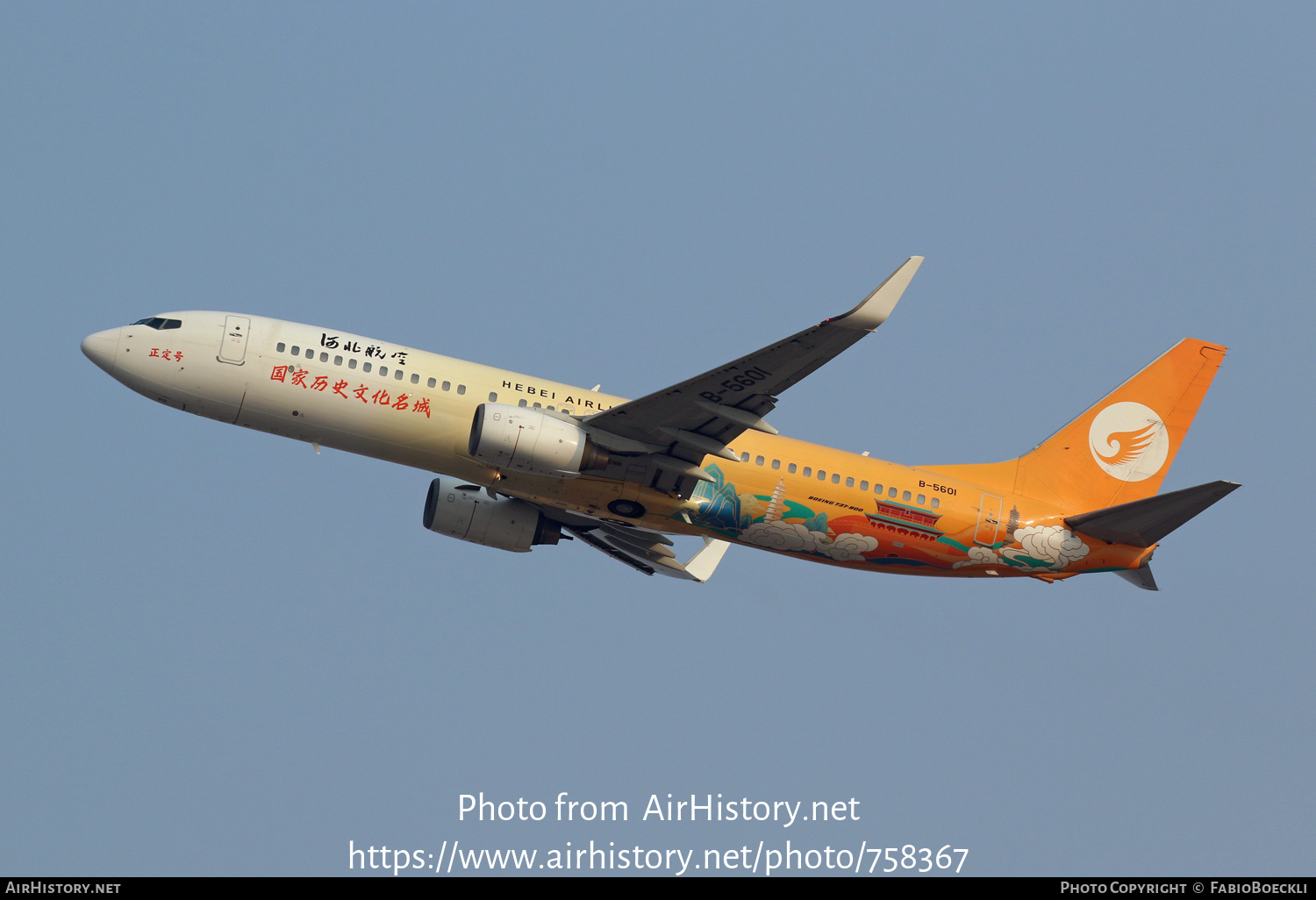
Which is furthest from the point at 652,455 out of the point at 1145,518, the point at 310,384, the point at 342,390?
the point at 1145,518

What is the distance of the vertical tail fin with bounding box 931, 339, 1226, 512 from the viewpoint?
1624 inches

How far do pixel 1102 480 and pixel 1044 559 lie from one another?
13.9 feet

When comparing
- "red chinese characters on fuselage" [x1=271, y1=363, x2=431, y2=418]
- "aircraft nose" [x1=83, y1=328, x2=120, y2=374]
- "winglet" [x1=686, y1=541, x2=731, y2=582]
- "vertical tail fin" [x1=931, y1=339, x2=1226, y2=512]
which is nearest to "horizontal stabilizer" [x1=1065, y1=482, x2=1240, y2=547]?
"vertical tail fin" [x1=931, y1=339, x2=1226, y2=512]

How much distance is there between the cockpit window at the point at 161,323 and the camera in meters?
36.2

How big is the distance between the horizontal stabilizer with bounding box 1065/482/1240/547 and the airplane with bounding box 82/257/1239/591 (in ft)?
0.19

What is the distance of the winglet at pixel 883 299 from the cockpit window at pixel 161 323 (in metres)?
19.0

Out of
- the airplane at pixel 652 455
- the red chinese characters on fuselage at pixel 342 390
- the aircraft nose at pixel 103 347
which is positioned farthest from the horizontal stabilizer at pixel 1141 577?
the aircraft nose at pixel 103 347

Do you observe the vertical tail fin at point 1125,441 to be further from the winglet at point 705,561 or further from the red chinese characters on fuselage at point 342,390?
the red chinese characters on fuselage at point 342,390

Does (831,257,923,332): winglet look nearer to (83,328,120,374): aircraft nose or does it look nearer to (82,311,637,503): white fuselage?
(82,311,637,503): white fuselage

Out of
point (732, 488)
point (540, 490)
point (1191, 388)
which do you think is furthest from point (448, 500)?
point (1191, 388)

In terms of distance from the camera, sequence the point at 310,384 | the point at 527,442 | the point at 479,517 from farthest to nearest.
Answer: the point at 479,517, the point at 310,384, the point at 527,442

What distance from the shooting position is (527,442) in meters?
34.2

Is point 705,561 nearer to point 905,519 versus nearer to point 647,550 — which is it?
point 647,550

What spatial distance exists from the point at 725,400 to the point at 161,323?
1635cm
